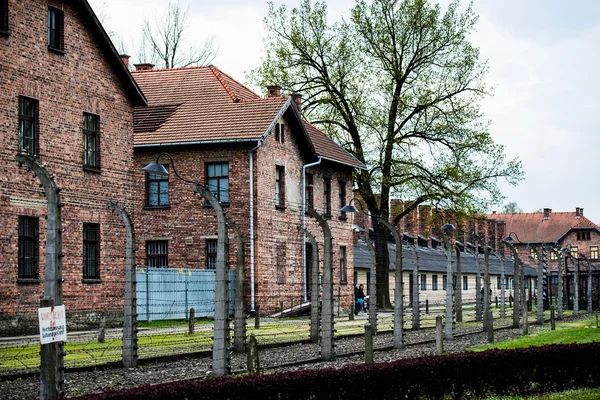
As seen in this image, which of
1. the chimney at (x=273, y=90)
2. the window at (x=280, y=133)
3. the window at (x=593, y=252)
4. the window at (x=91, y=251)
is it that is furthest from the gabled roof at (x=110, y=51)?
the window at (x=593, y=252)

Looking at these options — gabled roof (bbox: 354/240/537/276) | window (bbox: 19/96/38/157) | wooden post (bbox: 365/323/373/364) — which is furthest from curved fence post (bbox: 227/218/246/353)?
gabled roof (bbox: 354/240/537/276)

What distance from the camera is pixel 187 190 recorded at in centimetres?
3916

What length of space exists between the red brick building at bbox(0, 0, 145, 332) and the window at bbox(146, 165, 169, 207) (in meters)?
7.85

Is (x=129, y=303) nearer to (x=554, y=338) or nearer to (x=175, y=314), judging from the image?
(x=554, y=338)

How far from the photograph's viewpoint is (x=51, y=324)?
10.7 metres

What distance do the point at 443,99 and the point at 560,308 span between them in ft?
46.2

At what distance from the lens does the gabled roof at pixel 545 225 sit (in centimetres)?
11206

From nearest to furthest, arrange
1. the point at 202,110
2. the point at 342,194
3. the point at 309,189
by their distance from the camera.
Result: 1. the point at 202,110
2. the point at 309,189
3. the point at 342,194

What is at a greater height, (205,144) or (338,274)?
(205,144)

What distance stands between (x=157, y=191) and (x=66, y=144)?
11.5 meters

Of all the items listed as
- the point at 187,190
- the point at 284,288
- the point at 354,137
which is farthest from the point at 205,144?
the point at 354,137

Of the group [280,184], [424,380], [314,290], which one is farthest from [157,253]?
[424,380]

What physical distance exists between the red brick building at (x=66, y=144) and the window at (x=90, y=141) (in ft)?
0.10

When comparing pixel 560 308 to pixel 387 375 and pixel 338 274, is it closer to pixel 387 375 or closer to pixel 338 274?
pixel 338 274
